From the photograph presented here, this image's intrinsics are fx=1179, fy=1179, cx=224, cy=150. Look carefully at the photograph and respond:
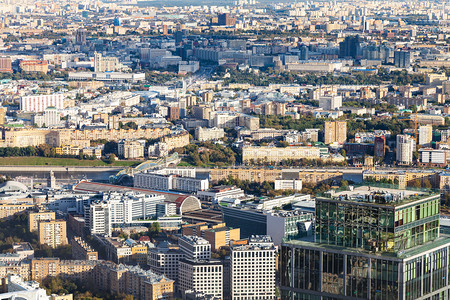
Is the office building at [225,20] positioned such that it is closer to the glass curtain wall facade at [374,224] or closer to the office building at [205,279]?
the office building at [205,279]

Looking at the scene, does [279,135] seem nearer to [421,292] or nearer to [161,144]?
[161,144]

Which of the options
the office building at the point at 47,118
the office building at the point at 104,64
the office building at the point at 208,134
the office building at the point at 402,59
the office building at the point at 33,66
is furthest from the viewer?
the office building at the point at 402,59

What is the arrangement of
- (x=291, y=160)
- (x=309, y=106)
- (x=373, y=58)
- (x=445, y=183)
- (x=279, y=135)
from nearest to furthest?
(x=445, y=183), (x=291, y=160), (x=279, y=135), (x=309, y=106), (x=373, y=58)

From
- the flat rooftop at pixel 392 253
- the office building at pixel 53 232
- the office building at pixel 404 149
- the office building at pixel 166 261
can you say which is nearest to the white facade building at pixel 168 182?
the office building at pixel 53 232

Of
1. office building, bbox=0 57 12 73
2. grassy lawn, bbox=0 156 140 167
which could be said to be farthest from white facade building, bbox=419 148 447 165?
office building, bbox=0 57 12 73

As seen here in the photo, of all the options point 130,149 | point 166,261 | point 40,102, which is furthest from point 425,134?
point 166,261

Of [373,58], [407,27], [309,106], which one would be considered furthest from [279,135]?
[407,27]
